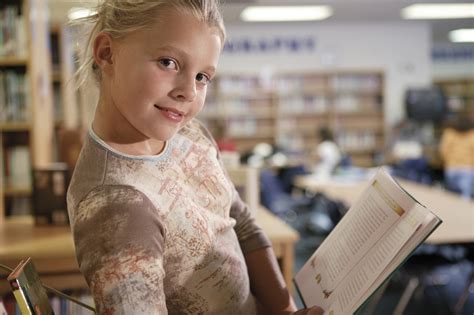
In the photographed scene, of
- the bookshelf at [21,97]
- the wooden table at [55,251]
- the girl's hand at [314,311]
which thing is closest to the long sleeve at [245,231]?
the girl's hand at [314,311]

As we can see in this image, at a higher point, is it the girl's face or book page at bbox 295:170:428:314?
the girl's face

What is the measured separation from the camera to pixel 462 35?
1222 centimetres

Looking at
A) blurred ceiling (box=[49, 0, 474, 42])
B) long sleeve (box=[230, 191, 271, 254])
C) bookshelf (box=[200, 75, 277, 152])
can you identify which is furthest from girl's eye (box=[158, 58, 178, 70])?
bookshelf (box=[200, 75, 277, 152])

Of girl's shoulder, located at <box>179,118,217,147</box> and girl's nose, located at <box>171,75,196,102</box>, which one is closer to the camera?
girl's nose, located at <box>171,75,196,102</box>

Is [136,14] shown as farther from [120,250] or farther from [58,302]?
[58,302]

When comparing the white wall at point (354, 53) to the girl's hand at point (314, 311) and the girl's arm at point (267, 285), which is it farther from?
the girl's hand at point (314, 311)

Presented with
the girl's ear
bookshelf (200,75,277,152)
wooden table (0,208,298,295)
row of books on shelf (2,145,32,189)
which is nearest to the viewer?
the girl's ear

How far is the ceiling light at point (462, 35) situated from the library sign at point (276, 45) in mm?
3534

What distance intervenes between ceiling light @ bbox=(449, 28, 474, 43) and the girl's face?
1177 centimetres

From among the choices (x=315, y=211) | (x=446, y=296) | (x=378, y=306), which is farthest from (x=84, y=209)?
(x=315, y=211)

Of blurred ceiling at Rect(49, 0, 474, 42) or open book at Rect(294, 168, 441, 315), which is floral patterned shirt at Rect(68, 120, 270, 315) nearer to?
open book at Rect(294, 168, 441, 315)

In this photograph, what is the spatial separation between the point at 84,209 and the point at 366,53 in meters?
10.1

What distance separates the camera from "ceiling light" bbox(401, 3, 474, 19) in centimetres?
859

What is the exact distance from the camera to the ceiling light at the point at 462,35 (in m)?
11.7
